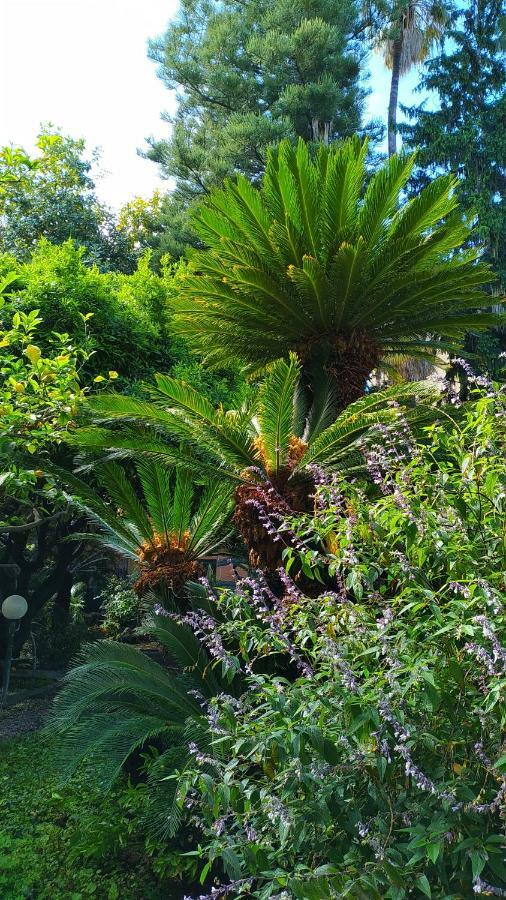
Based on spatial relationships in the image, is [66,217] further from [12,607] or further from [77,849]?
[77,849]

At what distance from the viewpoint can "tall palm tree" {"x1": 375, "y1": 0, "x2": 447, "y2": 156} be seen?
75.8ft

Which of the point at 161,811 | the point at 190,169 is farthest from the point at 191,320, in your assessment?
the point at 190,169

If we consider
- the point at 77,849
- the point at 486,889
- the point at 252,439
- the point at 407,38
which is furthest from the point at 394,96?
the point at 486,889

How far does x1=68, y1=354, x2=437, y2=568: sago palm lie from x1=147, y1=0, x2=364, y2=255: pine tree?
48.7ft

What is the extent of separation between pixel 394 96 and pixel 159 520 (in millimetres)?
20482

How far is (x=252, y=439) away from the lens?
6.88m

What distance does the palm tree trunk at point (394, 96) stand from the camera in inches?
908

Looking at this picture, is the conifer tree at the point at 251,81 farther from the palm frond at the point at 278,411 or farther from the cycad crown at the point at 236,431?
the palm frond at the point at 278,411

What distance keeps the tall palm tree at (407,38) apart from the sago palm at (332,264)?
16.8m

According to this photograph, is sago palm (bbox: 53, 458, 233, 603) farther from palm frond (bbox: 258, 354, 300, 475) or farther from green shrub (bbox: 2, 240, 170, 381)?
green shrub (bbox: 2, 240, 170, 381)

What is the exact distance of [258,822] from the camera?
3.29 m

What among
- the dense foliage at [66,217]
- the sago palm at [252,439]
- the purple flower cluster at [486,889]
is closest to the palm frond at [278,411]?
the sago palm at [252,439]

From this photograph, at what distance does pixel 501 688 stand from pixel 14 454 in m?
4.10

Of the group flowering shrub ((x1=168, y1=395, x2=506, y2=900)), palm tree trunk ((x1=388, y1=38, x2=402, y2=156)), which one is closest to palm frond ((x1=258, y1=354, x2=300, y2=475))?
flowering shrub ((x1=168, y1=395, x2=506, y2=900))
